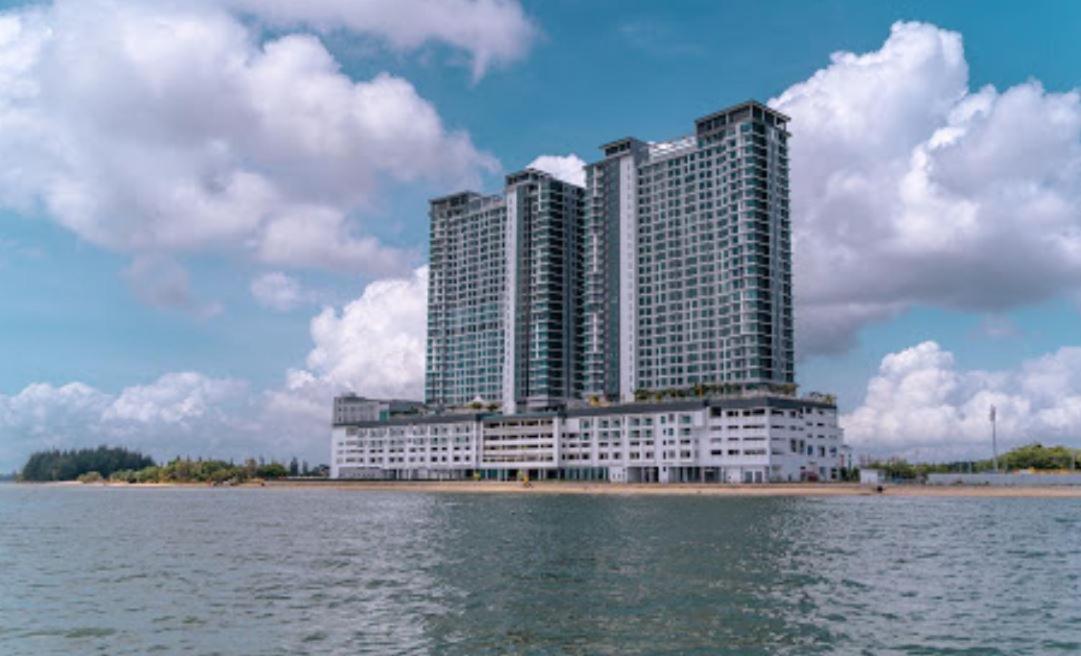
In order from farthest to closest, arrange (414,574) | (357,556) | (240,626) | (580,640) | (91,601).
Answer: (357,556)
(414,574)
(91,601)
(240,626)
(580,640)

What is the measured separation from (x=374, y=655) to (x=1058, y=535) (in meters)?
72.2

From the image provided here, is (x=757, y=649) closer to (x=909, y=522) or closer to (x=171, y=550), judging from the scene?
(x=171, y=550)

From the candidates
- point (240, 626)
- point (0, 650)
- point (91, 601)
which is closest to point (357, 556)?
point (91, 601)

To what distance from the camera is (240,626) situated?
40.8 m

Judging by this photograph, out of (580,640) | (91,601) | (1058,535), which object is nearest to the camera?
(580,640)

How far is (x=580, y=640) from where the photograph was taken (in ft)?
123

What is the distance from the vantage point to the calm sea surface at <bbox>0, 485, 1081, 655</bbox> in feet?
124

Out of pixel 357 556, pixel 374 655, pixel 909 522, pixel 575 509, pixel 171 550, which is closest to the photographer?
pixel 374 655

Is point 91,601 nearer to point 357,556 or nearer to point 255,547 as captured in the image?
point 357,556

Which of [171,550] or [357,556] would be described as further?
[171,550]

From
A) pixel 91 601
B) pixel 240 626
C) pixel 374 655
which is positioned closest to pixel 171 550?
pixel 91 601

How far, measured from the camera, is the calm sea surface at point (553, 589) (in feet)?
124

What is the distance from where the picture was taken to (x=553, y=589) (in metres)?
51.2

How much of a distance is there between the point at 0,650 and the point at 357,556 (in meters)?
33.8
